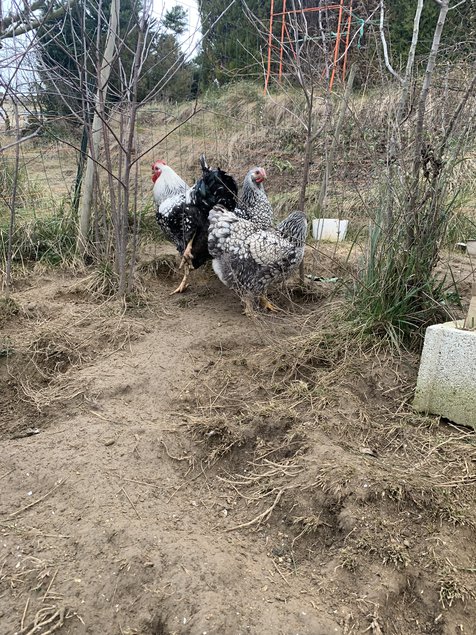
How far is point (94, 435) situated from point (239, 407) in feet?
2.44

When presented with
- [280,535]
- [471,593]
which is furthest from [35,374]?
[471,593]

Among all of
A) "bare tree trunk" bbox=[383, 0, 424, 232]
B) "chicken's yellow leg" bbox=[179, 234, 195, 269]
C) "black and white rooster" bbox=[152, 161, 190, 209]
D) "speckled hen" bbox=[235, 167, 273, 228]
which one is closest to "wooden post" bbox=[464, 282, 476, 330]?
"bare tree trunk" bbox=[383, 0, 424, 232]

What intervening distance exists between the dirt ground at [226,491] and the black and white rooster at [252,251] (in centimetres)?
52

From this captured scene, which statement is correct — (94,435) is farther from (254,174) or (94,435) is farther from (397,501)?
(254,174)

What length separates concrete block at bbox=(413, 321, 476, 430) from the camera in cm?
242

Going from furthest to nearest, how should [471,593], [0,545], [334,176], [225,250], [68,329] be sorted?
1. [334,176]
2. [225,250]
3. [68,329]
4. [0,545]
5. [471,593]

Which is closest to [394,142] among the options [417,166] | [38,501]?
[417,166]

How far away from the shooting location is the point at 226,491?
7.24 ft

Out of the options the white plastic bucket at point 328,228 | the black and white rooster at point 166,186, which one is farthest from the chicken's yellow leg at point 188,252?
the white plastic bucket at point 328,228

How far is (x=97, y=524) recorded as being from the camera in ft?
6.27

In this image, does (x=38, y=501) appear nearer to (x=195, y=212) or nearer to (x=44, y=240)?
(x=195, y=212)

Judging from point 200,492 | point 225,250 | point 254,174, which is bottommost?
point 200,492

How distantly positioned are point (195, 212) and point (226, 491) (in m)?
2.83

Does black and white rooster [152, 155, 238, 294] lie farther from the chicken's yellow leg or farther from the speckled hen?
the speckled hen
